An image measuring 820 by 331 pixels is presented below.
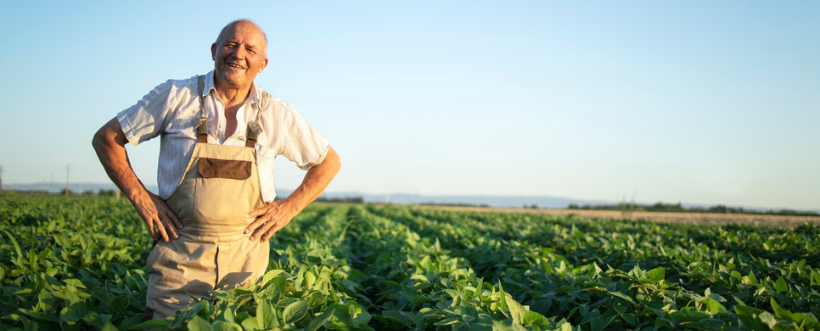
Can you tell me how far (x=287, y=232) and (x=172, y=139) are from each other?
23.8 feet

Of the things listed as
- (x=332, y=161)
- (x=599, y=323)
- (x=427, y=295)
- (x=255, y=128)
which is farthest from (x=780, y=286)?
(x=255, y=128)

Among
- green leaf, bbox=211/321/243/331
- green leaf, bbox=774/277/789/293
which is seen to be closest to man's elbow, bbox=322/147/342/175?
green leaf, bbox=211/321/243/331

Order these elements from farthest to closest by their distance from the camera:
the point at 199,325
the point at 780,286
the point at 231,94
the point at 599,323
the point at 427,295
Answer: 1. the point at 780,286
2. the point at 427,295
3. the point at 599,323
4. the point at 231,94
5. the point at 199,325

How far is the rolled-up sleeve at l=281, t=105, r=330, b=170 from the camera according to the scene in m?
2.62

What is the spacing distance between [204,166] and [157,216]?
1.19 feet

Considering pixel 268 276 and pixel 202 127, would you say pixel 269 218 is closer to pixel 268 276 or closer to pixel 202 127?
pixel 268 276

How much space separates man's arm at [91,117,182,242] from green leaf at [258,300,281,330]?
2.58 ft

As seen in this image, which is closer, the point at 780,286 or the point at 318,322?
the point at 318,322

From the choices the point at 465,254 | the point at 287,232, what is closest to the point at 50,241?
the point at 287,232

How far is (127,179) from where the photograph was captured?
7.95ft

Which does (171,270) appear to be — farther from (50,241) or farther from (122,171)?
(50,241)

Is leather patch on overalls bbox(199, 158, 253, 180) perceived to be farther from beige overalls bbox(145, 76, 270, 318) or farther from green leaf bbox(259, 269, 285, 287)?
green leaf bbox(259, 269, 285, 287)

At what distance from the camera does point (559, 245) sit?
25.0 ft

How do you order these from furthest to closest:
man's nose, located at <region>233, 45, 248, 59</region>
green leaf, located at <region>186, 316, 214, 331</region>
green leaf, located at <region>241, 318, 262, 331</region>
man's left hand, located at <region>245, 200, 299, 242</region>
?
man's left hand, located at <region>245, 200, 299, 242</region> → man's nose, located at <region>233, 45, 248, 59</region> → green leaf, located at <region>241, 318, 262, 331</region> → green leaf, located at <region>186, 316, 214, 331</region>
